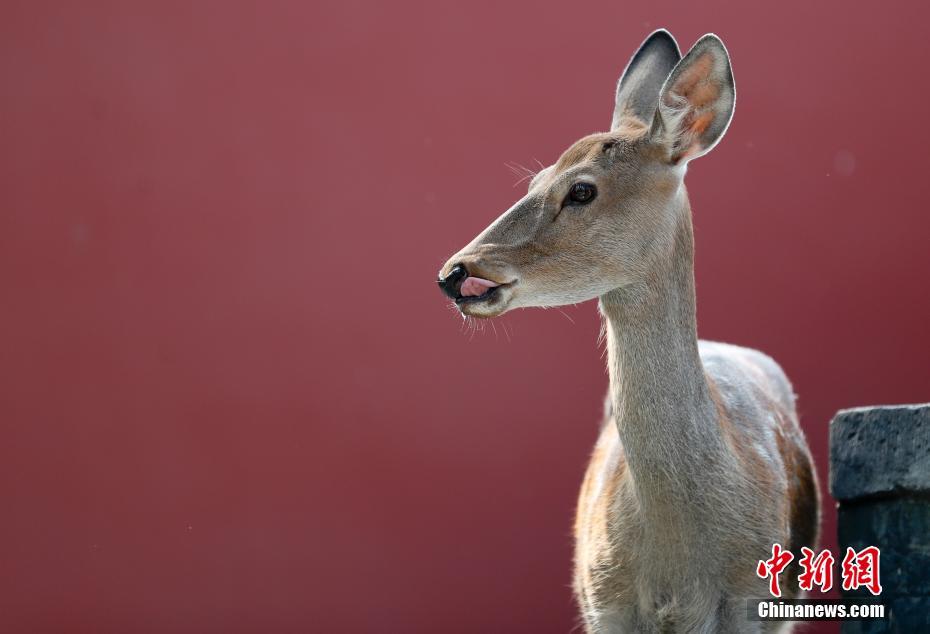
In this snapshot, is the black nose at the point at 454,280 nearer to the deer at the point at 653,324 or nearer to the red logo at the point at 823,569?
the deer at the point at 653,324

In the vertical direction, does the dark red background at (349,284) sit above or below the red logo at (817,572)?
above

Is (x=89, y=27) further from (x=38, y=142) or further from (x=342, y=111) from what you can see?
(x=342, y=111)

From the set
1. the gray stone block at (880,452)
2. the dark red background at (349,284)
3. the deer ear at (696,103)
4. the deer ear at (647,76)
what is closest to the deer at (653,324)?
the deer ear at (696,103)

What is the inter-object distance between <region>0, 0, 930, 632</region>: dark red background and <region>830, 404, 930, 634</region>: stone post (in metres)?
2.16

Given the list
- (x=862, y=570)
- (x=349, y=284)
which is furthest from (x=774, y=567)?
(x=349, y=284)

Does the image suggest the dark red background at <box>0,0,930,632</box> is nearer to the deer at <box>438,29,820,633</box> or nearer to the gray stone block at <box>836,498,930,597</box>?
the deer at <box>438,29,820,633</box>

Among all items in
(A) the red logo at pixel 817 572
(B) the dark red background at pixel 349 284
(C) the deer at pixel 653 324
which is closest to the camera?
(C) the deer at pixel 653 324

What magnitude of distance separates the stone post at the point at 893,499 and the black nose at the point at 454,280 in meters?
1.01

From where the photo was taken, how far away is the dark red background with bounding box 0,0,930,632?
5.19m

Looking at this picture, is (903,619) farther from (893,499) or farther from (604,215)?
(604,215)

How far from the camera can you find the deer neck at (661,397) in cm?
310

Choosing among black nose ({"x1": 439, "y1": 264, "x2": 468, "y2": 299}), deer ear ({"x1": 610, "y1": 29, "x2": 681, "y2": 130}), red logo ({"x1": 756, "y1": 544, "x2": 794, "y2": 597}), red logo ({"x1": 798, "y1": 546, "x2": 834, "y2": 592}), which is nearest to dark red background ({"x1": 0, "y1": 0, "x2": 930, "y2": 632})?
deer ear ({"x1": 610, "y1": 29, "x2": 681, "y2": 130})

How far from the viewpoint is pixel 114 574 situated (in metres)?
5.16

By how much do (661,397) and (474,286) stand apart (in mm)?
553
